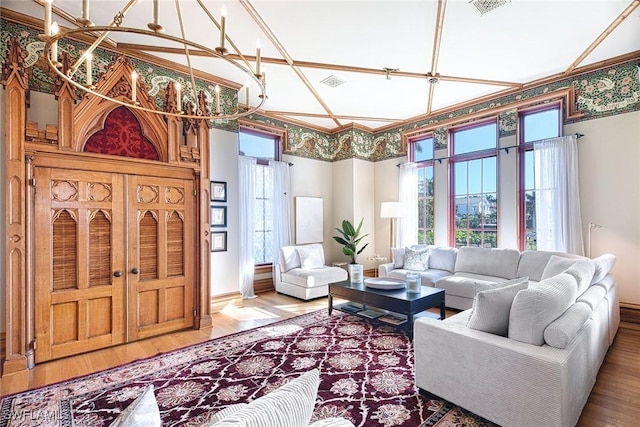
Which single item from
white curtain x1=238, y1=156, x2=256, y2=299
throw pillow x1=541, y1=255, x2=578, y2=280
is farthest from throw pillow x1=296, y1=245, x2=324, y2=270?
throw pillow x1=541, y1=255, x2=578, y2=280

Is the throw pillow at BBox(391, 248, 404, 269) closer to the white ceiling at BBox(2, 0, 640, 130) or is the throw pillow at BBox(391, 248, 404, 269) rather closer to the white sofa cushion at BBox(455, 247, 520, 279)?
the white sofa cushion at BBox(455, 247, 520, 279)

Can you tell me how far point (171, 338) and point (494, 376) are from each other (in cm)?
325

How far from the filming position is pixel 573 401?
1824mm

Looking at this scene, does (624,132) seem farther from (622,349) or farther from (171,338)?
(171,338)

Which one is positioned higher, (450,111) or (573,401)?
(450,111)

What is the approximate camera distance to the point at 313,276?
509 cm

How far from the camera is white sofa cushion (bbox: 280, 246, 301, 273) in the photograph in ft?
18.0

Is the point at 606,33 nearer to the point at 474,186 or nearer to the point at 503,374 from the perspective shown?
the point at 474,186

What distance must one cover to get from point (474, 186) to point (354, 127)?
2623mm

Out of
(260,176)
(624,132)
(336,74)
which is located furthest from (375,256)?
(624,132)

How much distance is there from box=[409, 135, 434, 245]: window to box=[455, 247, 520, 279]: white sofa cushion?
96 cm

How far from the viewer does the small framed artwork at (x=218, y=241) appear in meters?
4.49

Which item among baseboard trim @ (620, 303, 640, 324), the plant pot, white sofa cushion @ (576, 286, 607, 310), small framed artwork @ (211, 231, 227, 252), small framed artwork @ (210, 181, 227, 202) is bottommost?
baseboard trim @ (620, 303, 640, 324)

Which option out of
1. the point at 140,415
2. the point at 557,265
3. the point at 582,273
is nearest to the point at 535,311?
the point at 582,273
